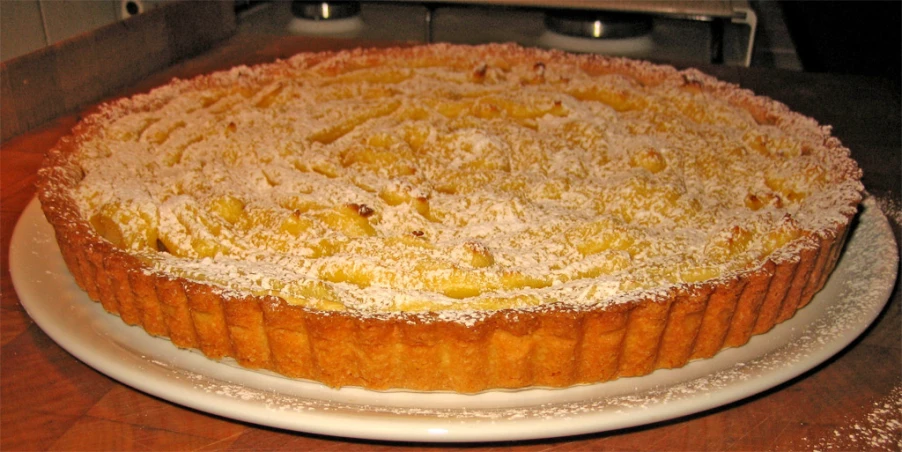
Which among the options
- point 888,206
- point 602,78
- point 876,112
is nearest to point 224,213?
point 602,78

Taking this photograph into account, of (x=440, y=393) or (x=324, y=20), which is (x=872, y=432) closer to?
(x=440, y=393)

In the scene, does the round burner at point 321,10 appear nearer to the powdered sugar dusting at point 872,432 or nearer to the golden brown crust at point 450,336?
the golden brown crust at point 450,336

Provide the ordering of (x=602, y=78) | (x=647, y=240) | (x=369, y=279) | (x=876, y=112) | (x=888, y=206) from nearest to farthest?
1. (x=369, y=279)
2. (x=647, y=240)
3. (x=888, y=206)
4. (x=602, y=78)
5. (x=876, y=112)

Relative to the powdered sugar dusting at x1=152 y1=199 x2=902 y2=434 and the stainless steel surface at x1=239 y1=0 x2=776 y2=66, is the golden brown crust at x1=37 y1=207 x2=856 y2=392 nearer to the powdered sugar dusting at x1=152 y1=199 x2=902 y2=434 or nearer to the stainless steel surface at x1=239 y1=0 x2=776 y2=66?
the powdered sugar dusting at x1=152 y1=199 x2=902 y2=434

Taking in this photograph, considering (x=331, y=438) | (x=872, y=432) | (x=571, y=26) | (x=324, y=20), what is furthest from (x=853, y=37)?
(x=331, y=438)

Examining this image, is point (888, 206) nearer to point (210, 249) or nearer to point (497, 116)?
point (497, 116)
